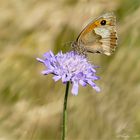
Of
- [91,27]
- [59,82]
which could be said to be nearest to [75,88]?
[91,27]

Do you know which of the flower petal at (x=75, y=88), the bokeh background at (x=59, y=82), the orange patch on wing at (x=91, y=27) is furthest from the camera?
the bokeh background at (x=59, y=82)

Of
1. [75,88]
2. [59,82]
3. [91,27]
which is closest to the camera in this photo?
[75,88]

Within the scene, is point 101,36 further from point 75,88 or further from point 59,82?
point 59,82

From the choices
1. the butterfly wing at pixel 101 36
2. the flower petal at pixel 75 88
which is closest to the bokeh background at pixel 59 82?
the butterfly wing at pixel 101 36

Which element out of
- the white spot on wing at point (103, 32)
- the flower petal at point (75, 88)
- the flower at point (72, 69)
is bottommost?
the flower petal at point (75, 88)

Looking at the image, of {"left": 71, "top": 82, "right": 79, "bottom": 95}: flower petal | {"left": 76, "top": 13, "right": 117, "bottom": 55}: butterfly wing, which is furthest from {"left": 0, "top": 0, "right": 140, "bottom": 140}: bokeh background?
{"left": 71, "top": 82, "right": 79, "bottom": 95}: flower petal

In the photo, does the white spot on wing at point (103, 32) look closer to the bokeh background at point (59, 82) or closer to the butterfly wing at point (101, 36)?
the butterfly wing at point (101, 36)

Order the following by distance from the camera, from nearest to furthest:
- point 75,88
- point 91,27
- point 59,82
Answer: point 75,88, point 91,27, point 59,82
